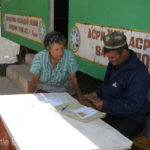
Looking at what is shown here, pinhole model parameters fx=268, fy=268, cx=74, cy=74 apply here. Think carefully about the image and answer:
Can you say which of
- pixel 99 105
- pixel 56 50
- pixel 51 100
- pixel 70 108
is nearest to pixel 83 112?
pixel 70 108

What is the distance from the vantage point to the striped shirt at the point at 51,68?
3.26m

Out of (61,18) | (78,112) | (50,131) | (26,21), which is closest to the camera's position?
(50,131)

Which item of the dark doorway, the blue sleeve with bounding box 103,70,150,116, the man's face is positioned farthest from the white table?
the dark doorway

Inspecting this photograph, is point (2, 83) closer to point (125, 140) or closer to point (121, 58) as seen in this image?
point (121, 58)

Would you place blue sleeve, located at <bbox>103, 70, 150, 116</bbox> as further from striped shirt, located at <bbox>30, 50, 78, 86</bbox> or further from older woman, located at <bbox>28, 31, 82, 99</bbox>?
striped shirt, located at <bbox>30, 50, 78, 86</bbox>

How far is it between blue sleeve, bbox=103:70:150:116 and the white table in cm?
33

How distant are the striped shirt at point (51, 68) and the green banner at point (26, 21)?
2517 mm

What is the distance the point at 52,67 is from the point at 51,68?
0.06ft

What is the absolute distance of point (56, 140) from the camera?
6.11 ft

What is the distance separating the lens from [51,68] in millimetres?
3305

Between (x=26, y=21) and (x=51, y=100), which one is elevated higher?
(x=26, y=21)

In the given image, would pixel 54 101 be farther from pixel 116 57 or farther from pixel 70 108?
pixel 116 57

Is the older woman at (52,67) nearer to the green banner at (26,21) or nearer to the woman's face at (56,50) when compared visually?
the woman's face at (56,50)

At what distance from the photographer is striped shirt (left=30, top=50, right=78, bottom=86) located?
128 inches
